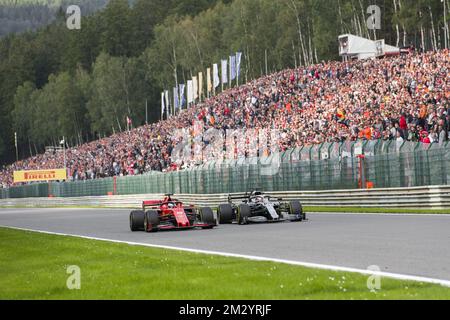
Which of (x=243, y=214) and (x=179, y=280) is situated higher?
(x=243, y=214)

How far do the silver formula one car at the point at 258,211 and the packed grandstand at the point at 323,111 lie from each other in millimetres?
6293

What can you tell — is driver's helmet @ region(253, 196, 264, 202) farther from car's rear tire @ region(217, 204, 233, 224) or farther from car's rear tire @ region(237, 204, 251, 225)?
car's rear tire @ region(217, 204, 233, 224)

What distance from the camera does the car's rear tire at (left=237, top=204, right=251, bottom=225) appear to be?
24.5 meters

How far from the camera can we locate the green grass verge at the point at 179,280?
8.89 meters

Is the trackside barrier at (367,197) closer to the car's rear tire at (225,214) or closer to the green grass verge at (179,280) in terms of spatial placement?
the car's rear tire at (225,214)

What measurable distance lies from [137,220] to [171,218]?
930mm

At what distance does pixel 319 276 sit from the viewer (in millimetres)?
10203

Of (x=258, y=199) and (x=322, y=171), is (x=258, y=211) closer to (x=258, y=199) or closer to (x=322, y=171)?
(x=258, y=199)

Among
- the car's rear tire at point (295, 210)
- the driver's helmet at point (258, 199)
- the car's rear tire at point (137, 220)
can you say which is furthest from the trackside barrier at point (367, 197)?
the car's rear tire at point (137, 220)

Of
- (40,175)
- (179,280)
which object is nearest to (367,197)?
(179,280)

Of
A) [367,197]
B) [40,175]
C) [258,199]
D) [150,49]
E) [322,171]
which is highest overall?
[150,49]

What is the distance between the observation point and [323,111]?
4381cm

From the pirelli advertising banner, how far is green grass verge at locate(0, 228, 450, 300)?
67.8m
